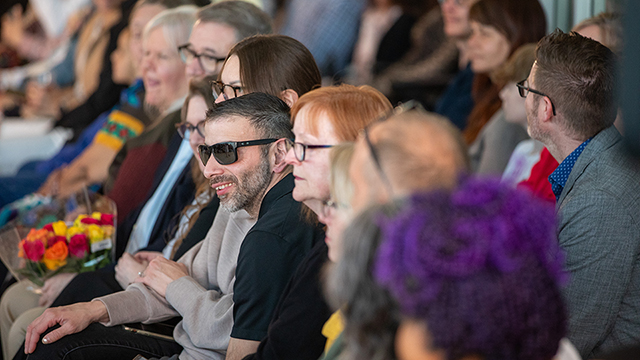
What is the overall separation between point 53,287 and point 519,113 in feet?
6.35

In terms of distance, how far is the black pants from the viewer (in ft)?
5.91

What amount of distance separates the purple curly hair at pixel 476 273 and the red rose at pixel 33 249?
5.61 ft

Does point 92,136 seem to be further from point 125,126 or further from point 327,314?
point 327,314

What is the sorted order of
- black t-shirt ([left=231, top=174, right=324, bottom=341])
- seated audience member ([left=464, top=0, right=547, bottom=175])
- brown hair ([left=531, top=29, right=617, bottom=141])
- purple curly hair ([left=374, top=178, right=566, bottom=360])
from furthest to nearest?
seated audience member ([left=464, top=0, right=547, bottom=175]) < brown hair ([left=531, top=29, right=617, bottom=141]) < black t-shirt ([left=231, top=174, right=324, bottom=341]) < purple curly hair ([left=374, top=178, right=566, bottom=360])

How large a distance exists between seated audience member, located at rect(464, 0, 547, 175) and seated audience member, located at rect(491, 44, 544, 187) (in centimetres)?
15

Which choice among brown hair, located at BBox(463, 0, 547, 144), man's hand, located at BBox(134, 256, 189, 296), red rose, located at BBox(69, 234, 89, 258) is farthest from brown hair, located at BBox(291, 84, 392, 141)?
brown hair, located at BBox(463, 0, 547, 144)

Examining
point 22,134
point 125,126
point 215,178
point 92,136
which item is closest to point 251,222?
point 215,178

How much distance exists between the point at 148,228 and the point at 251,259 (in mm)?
1140

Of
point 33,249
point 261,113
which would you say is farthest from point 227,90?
point 33,249

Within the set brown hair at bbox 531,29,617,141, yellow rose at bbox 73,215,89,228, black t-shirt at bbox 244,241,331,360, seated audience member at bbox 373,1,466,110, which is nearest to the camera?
black t-shirt at bbox 244,241,331,360

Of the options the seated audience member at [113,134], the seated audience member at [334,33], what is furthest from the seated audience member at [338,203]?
the seated audience member at [334,33]

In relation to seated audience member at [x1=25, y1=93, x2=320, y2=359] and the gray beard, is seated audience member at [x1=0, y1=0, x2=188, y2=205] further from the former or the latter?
the gray beard

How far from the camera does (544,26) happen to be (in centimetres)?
316

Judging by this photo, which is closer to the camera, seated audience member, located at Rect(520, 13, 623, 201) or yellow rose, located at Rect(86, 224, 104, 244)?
seated audience member, located at Rect(520, 13, 623, 201)
